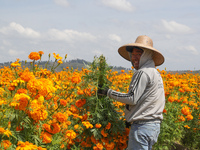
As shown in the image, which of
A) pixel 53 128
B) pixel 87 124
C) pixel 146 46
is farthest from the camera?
pixel 146 46

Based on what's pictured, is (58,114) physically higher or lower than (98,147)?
higher

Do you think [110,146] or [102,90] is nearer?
[102,90]

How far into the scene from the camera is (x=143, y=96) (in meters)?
2.22

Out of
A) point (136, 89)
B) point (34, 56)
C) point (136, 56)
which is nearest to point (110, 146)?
point (136, 89)

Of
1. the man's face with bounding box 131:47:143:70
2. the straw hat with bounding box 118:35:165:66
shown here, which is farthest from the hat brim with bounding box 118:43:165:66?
the man's face with bounding box 131:47:143:70

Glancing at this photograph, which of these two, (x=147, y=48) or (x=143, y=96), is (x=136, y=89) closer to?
(x=143, y=96)

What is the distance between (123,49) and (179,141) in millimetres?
2799

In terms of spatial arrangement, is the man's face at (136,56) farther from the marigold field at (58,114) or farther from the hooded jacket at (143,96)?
the marigold field at (58,114)

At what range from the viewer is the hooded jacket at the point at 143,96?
217cm

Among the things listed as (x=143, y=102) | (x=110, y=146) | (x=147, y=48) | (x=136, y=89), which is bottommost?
(x=110, y=146)

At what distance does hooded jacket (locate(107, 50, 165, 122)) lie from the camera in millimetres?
2172

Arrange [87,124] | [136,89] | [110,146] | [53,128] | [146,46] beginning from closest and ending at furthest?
1. [53,128]
2. [136,89]
3. [87,124]
4. [146,46]
5. [110,146]

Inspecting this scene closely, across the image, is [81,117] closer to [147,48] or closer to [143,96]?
[143,96]

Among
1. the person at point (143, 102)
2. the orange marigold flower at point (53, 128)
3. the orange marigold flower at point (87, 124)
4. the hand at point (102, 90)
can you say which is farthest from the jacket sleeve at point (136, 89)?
the orange marigold flower at point (53, 128)
